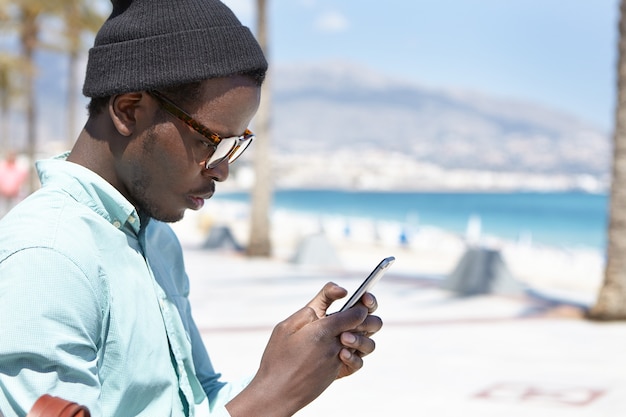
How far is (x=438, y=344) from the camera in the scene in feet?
26.6

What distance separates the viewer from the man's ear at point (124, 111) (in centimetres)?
155

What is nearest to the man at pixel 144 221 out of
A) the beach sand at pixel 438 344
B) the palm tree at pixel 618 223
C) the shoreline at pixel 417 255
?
the beach sand at pixel 438 344

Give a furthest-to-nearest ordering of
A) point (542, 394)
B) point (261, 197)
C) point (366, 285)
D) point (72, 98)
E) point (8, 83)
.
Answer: point (8, 83) → point (72, 98) → point (261, 197) → point (542, 394) → point (366, 285)

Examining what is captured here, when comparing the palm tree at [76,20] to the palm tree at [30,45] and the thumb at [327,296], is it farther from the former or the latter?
the thumb at [327,296]

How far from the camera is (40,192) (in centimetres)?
151

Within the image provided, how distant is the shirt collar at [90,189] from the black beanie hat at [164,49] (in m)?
0.14

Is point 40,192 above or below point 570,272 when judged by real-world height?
above

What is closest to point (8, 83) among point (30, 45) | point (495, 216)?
point (30, 45)

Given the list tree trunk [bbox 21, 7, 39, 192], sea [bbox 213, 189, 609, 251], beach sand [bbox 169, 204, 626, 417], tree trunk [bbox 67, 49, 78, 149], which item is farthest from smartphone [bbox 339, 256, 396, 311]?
sea [bbox 213, 189, 609, 251]

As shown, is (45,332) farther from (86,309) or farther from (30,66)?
(30,66)

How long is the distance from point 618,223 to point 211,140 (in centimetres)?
841

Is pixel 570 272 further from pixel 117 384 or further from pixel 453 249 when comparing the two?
pixel 117 384

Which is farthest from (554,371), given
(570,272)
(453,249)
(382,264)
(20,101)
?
(20,101)

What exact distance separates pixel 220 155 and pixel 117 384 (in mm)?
438
